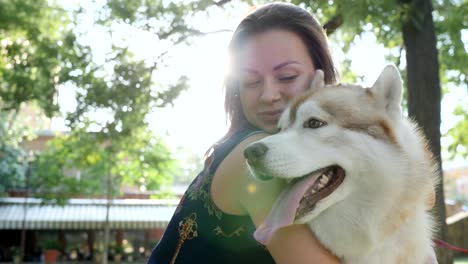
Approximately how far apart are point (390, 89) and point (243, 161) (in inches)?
40.5

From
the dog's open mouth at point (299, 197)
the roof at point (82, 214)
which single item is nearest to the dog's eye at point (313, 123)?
the dog's open mouth at point (299, 197)

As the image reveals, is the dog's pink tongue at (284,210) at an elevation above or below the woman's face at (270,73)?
below

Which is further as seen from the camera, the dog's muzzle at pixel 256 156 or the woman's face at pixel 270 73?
the woman's face at pixel 270 73

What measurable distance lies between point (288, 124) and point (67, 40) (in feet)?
39.5

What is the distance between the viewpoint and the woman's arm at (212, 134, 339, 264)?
2041 millimetres

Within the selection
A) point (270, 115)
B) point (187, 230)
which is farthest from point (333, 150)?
point (187, 230)

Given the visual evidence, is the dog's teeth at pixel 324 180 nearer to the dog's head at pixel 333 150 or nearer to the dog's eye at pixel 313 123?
the dog's head at pixel 333 150

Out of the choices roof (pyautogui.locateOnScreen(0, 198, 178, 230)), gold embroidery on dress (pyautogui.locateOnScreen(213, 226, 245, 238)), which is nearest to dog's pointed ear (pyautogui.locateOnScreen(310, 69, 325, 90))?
gold embroidery on dress (pyautogui.locateOnScreen(213, 226, 245, 238))

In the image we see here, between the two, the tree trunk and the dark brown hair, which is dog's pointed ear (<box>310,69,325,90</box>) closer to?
the dark brown hair

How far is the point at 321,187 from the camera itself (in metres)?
2.37

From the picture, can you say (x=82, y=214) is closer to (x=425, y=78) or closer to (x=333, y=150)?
(x=425, y=78)

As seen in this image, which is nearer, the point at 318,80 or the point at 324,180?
the point at 324,180

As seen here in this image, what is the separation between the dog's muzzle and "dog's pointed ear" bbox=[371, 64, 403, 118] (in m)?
0.88

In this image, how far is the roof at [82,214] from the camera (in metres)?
29.2
